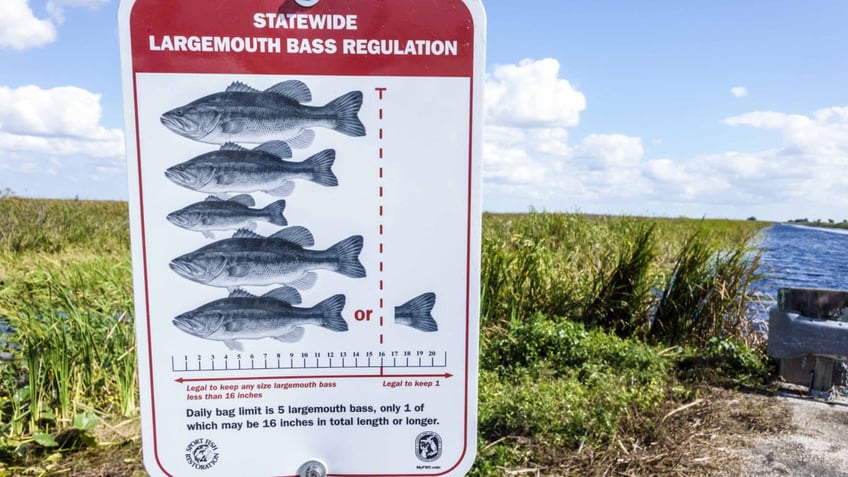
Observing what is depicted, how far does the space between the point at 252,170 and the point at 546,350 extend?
369 cm

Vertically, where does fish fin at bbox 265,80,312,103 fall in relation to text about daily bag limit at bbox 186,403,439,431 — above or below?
above

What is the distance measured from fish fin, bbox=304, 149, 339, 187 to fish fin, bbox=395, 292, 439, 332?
38 centimetres

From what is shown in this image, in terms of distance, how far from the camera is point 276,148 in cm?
147

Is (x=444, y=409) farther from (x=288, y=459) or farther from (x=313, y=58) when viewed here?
(x=313, y=58)

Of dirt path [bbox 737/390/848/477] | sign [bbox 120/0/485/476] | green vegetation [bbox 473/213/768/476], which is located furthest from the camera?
green vegetation [bbox 473/213/768/476]

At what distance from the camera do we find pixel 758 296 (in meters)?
6.00

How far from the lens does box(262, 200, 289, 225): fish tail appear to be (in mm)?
1492

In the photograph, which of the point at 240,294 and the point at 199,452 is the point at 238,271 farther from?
the point at 199,452

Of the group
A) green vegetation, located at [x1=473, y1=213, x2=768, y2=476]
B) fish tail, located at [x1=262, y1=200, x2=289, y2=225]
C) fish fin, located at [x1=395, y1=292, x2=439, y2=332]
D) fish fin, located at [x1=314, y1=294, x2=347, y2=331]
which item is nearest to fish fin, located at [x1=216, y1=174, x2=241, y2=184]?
fish tail, located at [x1=262, y1=200, x2=289, y2=225]

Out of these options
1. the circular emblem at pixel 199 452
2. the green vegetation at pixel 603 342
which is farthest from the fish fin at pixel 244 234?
the green vegetation at pixel 603 342

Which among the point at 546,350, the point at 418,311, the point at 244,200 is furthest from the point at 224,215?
the point at 546,350

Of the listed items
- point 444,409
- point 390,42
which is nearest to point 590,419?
point 444,409

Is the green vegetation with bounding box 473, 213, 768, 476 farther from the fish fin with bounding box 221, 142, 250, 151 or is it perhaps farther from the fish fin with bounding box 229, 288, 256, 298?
the fish fin with bounding box 221, 142, 250, 151

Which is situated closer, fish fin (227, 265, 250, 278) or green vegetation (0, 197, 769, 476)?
fish fin (227, 265, 250, 278)
